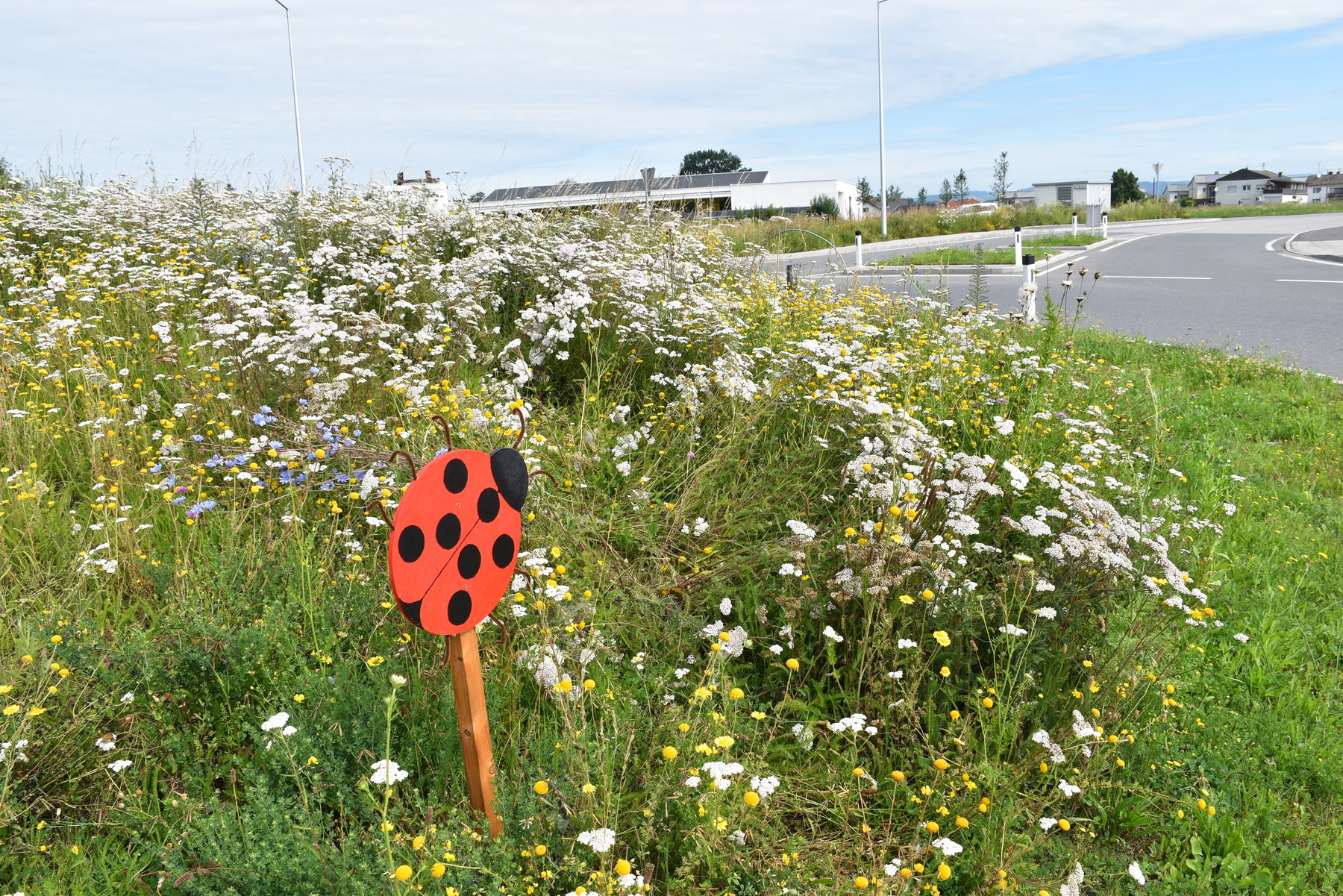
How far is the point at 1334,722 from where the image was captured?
317cm

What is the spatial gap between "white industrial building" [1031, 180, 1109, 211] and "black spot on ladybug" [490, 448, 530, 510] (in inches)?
1828

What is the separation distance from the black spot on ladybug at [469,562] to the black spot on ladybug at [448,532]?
1.5 inches

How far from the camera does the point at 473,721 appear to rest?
82.4 inches

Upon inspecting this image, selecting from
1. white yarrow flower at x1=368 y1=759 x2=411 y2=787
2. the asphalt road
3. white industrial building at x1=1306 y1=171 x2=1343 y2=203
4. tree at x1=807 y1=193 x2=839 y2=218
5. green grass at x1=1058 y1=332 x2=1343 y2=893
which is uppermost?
white industrial building at x1=1306 y1=171 x2=1343 y2=203

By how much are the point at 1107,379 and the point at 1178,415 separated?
0.58 m

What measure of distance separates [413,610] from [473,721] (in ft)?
1.27

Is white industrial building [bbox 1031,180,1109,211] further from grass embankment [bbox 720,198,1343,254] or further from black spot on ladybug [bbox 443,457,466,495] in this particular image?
black spot on ladybug [bbox 443,457,466,495]

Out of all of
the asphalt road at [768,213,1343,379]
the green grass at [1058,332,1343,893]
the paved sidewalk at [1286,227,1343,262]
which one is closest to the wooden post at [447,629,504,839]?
the green grass at [1058,332,1343,893]

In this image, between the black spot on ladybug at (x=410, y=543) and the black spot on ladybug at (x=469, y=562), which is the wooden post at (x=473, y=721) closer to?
the black spot on ladybug at (x=469, y=562)

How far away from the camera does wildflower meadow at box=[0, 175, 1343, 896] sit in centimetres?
223

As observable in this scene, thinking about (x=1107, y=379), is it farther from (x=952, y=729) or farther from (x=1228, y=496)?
(x=952, y=729)

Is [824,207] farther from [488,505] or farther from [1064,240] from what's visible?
[488,505]

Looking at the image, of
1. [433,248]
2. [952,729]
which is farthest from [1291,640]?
[433,248]

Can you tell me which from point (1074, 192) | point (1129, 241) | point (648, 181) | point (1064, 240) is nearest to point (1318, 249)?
point (1129, 241)
